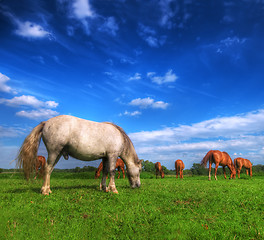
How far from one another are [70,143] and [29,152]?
1823mm

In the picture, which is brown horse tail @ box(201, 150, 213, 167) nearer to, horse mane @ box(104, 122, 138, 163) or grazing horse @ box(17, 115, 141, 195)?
horse mane @ box(104, 122, 138, 163)

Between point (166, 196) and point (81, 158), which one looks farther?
point (81, 158)

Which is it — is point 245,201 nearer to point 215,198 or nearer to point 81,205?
point 215,198

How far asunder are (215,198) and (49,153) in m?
6.44

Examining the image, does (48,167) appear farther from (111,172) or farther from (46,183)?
(111,172)

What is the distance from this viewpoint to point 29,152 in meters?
8.33

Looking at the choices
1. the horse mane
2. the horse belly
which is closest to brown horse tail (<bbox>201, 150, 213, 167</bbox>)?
the horse mane

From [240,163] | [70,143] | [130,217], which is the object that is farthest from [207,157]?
[130,217]

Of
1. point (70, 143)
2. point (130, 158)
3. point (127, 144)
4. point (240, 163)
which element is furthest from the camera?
point (240, 163)

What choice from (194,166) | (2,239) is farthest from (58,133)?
(194,166)

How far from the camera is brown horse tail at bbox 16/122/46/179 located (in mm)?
8242

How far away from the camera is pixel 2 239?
4.21 metres

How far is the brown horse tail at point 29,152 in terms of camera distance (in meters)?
8.24

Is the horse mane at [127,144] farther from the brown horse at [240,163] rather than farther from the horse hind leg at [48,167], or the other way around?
the brown horse at [240,163]
